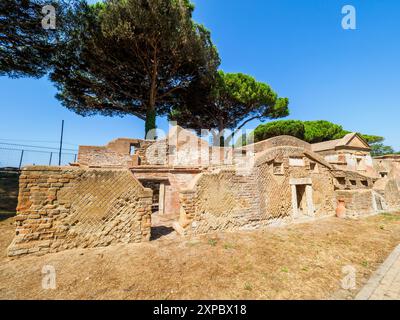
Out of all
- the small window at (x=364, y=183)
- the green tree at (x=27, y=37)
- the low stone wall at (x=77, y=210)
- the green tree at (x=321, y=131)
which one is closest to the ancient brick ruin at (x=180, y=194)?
the low stone wall at (x=77, y=210)

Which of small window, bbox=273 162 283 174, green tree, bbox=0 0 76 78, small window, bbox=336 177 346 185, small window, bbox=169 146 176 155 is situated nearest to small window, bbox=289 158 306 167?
small window, bbox=273 162 283 174

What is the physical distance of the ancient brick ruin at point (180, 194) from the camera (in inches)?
180

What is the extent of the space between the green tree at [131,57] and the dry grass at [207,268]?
12133 mm

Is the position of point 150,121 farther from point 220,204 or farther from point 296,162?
point 296,162

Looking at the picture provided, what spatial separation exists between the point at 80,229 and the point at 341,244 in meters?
7.89

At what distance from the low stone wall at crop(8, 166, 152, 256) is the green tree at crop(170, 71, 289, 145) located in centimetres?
1440

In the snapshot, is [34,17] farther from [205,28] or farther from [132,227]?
[132,227]

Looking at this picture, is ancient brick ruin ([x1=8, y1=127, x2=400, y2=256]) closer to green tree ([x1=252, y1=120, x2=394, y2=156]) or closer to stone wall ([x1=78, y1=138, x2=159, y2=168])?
stone wall ([x1=78, y1=138, x2=159, y2=168])

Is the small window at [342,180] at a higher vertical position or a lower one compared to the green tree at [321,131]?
lower

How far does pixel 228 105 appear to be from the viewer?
2042 centimetres

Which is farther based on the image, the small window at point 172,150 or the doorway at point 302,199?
the small window at point 172,150

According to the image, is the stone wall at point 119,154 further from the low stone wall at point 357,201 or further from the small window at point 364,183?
the small window at point 364,183

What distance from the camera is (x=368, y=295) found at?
3176 millimetres

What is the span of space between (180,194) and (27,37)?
13.4 meters
